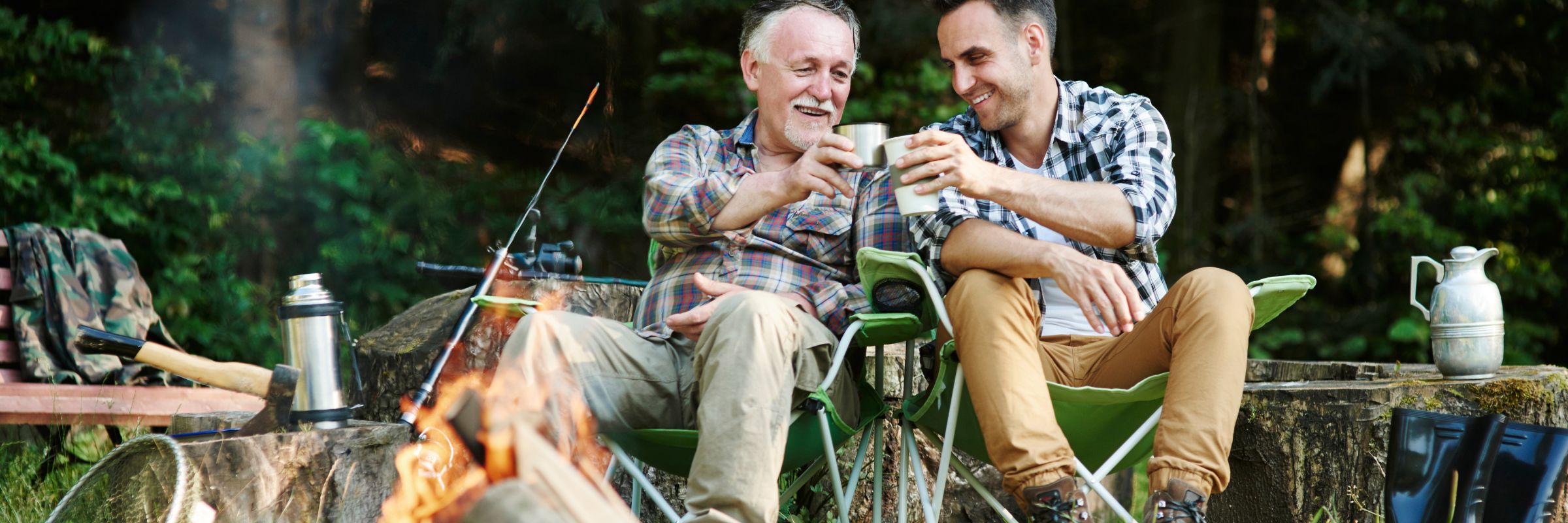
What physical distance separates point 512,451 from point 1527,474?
6.10ft

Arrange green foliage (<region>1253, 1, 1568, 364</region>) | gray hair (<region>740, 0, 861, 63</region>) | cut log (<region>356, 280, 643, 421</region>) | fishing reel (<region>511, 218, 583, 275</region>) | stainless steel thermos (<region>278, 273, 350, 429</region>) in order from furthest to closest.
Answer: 1. green foliage (<region>1253, 1, 1568, 364</region>)
2. fishing reel (<region>511, 218, 583, 275</region>)
3. cut log (<region>356, 280, 643, 421</region>)
4. gray hair (<region>740, 0, 861, 63</region>)
5. stainless steel thermos (<region>278, 273, 350, 429</region>)

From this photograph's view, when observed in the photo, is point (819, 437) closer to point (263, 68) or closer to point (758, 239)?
point (758, 239)

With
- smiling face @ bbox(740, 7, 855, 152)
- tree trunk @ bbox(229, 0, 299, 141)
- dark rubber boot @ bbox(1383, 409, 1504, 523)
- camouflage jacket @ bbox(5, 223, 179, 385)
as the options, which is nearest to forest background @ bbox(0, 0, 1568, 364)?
tree trunk @ bbox(229, 0, 299, 141)

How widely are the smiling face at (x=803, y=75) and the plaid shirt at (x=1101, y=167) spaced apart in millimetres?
269

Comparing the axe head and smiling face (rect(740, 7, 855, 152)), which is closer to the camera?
the axe head

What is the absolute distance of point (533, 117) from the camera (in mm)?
5559

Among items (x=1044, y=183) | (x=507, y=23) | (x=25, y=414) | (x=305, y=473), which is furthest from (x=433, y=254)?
(x=1044, y=183)

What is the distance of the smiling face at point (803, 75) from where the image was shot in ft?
8.13

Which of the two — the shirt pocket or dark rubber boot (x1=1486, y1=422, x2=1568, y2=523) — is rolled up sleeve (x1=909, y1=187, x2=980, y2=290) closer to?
the shirt pocket

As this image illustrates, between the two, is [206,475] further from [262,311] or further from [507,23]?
[507,23]

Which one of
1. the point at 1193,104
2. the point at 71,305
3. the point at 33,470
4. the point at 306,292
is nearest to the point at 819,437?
the point at 306,292

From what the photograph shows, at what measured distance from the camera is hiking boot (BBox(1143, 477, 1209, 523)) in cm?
175

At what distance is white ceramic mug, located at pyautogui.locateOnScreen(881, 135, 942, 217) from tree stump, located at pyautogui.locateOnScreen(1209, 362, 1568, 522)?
977mm

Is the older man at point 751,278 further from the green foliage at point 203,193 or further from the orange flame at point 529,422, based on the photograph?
the green foliage at point 203,193
